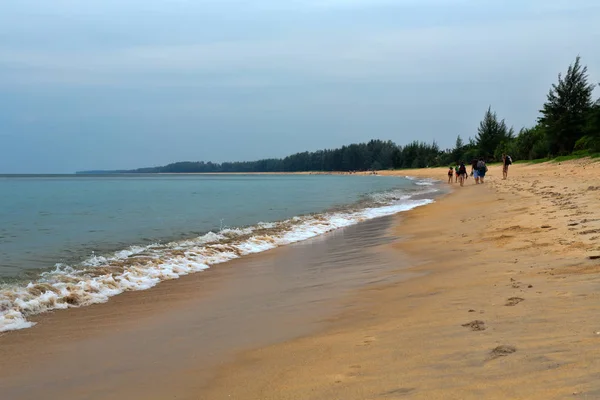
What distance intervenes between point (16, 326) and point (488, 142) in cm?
9162

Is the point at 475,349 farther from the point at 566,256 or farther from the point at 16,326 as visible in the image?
the point at 16,326

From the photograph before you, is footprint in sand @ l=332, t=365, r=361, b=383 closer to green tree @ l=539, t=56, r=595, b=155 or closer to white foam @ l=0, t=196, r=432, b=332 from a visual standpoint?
white foam @ l=0, t=196, r=432, b=332

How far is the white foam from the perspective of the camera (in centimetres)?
659

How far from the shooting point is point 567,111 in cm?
5394

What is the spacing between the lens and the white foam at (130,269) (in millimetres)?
6587

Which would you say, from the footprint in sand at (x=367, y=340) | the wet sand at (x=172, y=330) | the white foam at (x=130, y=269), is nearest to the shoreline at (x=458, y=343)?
the footprint in sand at (x=367, y=340)

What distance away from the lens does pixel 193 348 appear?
15.0 feet

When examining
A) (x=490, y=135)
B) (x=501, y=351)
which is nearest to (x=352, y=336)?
(x=501, y=351)

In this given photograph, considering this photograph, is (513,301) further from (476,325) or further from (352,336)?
(352,336)

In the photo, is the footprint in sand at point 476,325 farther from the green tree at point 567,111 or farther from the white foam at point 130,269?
the green tree at point 567,111

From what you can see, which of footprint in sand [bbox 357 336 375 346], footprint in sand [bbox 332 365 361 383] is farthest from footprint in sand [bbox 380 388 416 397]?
footprint in sand [bbox 357 336 375 346]

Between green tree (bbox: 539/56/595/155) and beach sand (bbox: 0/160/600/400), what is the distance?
50.8m

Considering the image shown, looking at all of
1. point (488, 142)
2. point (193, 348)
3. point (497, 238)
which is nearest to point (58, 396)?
point (193, 348)

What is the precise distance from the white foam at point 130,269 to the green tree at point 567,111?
46400 millimetres
